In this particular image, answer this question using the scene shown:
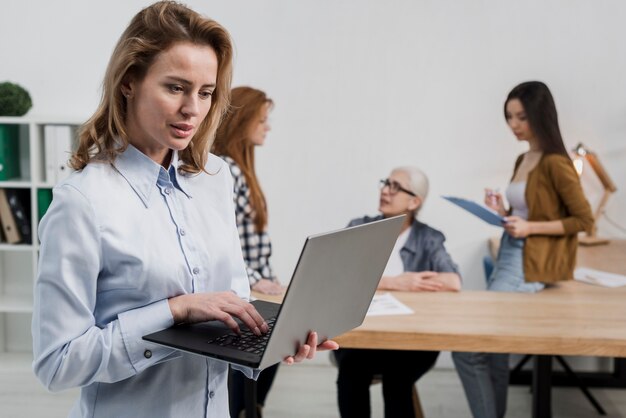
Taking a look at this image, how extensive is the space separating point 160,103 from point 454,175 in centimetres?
319

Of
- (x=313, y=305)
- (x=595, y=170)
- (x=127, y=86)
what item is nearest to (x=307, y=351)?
(x=313, y=305)

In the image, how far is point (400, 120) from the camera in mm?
4324

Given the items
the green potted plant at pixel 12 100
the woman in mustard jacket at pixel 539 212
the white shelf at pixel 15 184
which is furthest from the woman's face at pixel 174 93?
the green potted plant at pixel 12 100

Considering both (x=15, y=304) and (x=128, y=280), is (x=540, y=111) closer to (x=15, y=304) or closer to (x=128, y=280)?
(x=128, y=280)

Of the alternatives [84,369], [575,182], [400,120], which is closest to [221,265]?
[84,369]

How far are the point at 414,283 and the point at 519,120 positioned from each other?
958 mm

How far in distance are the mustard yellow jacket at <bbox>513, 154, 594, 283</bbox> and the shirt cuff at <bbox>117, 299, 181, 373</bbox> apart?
241cm

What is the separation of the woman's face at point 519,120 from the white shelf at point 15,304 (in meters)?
2.72

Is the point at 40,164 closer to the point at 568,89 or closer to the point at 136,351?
the point at 568,89

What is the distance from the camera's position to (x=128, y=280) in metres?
1.27

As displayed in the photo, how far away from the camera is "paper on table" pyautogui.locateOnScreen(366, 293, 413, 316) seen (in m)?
2.77

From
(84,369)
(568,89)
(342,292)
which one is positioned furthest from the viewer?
(568,89)

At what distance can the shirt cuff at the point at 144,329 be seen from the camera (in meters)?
1.25

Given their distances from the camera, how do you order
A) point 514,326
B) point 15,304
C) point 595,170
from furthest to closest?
1. point 15,304
2. point 595,170
3. point 514,326
